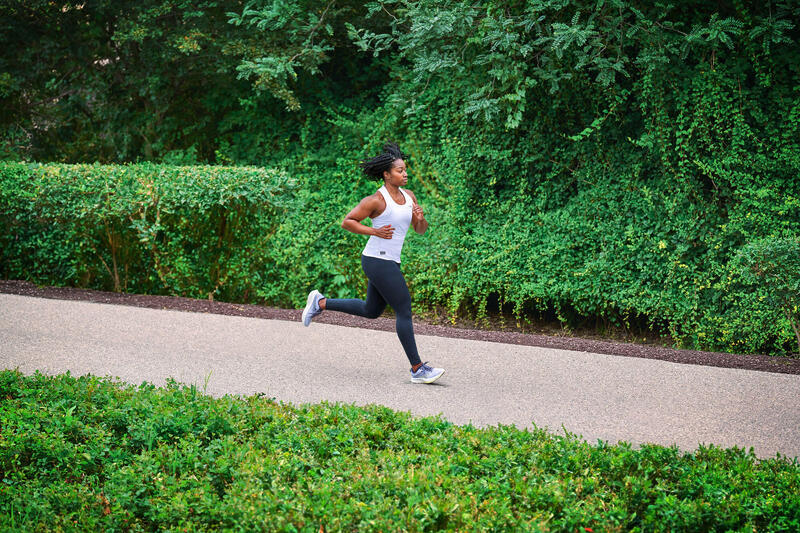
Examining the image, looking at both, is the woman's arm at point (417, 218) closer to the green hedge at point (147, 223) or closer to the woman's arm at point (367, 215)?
the woman's arm at point (367, 215)

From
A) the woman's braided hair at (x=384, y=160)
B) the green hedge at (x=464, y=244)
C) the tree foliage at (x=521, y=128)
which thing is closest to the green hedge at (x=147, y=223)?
the green hedge at (x=464, y=244)

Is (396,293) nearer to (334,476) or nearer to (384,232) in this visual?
(384,232)

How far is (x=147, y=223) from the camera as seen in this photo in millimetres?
9258

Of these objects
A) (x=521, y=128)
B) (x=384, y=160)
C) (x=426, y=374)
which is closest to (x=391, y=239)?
(x=384, y=160)

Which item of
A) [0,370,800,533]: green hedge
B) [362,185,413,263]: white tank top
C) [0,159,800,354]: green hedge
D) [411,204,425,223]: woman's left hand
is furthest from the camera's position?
[0,159,800,354]: green hedge

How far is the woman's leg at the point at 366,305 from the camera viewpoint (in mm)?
6395

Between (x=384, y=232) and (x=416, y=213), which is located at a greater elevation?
(x=416, y=213)

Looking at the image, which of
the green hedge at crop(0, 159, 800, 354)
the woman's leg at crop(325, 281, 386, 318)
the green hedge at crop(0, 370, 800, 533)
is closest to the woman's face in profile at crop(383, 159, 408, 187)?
the woman's leg at crop(325, 281, 386, 318)

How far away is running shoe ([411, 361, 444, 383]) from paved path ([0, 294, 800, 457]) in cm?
7

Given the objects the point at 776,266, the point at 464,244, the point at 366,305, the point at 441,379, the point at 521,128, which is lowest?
the point at 441,379

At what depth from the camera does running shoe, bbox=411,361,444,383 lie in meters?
5.92

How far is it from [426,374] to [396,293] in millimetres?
659

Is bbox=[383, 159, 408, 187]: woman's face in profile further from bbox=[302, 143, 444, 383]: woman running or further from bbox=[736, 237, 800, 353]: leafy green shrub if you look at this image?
bbox=[736, 237, 800, 353]: leafy green shrub

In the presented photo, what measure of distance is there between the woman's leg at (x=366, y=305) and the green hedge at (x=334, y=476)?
193cm
